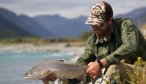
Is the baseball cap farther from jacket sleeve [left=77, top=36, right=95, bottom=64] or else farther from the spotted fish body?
jacket sleeve [left=77, top=36, right=95, bottom=64]

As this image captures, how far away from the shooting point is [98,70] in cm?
585

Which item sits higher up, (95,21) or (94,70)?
(95,21)

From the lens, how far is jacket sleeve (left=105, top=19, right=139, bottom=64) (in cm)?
607

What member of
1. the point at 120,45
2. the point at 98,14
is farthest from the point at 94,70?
the point at 120,45

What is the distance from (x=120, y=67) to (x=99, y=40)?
48cm

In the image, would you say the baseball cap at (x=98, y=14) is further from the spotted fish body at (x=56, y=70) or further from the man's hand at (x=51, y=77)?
the man's hand at (x=51, y=77)

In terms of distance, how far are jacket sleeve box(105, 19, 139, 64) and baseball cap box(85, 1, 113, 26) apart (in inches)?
12.8

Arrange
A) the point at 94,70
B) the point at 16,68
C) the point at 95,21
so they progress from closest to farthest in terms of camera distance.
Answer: the point at 94,70, the point at 95,21, the point at 16,68

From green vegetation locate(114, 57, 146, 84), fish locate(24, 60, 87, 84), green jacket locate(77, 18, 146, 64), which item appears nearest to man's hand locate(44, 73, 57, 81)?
fish locate(24, 60, 87, 84)

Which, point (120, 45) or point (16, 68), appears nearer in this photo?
point (120, 45)

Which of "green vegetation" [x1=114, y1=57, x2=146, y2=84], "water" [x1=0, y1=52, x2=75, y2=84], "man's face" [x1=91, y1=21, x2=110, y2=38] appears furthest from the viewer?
"water" [x1=0, y1=52, x2=75, y2=84]

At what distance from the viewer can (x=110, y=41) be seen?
6488 mm

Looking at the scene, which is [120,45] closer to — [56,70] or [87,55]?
[87,55]

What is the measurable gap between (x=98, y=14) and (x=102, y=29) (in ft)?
0.57
